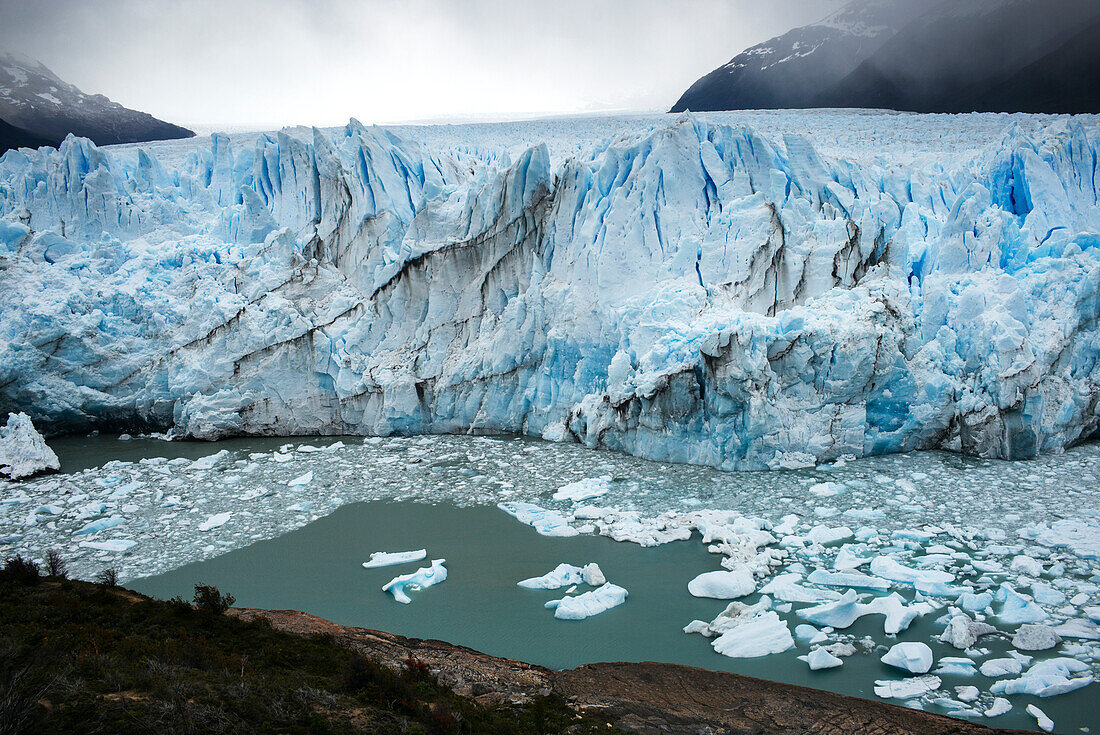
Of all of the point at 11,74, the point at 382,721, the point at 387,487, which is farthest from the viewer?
the point at 11,74

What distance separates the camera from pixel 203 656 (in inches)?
174

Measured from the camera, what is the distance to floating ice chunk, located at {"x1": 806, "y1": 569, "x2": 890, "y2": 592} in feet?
19.1

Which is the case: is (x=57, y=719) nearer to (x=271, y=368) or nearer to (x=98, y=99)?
(x=271, y=368)

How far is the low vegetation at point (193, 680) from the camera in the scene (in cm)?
335

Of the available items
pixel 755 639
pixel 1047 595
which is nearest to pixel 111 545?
pixel 755 639

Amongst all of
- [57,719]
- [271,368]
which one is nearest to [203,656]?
[57,719]

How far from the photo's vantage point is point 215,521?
25.6 feet

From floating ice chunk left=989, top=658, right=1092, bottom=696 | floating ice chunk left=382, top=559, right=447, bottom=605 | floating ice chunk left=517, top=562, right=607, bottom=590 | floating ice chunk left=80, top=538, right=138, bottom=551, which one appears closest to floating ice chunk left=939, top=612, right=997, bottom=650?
floating ice chunk left=989, top=658, right=1092, bottom=696

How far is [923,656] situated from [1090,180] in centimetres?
898

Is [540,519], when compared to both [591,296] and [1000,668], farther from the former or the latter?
[1000,668]

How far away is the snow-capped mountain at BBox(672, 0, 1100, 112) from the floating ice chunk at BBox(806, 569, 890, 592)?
11835 millimetres

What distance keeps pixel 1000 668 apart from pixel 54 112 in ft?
67.3

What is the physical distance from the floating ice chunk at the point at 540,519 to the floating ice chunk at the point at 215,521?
10.1 ft

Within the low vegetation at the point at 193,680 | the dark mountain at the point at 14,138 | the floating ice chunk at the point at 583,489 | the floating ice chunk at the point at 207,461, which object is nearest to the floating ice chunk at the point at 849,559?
the floating ice chunk at the point at 583,489
